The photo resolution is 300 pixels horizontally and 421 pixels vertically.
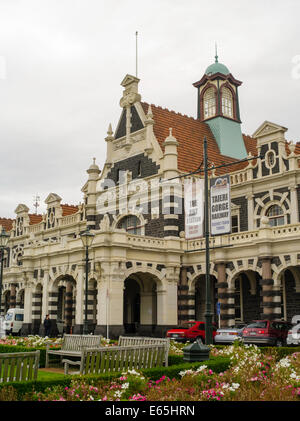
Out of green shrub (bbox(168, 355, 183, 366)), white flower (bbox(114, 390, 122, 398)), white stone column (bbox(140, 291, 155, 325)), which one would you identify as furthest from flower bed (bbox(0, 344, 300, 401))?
white stone column (bbox(140, 291, 155, 325))

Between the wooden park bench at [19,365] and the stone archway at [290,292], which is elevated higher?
the stone archway at [290,292]

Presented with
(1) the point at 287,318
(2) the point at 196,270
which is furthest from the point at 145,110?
(1) the point at 287,318

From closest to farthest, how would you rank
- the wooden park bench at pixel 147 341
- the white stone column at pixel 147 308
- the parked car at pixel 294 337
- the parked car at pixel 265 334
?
the wooden park bench at pixel 147 341 < the parked car at pixel 294 337 < the parked car at pixel 265 334 < the white stone column at pixel 147 308

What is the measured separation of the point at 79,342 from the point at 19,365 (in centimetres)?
701

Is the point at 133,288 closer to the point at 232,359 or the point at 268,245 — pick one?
the point at 268,245

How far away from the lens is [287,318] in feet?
105

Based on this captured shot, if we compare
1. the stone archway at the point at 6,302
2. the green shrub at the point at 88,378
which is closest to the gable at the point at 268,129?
the green shrub at the point at 88,378

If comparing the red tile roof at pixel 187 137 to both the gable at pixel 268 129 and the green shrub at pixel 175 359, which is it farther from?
the green shrub at pixel 175 359

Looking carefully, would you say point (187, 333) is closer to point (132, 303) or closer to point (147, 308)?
point (147, 308)

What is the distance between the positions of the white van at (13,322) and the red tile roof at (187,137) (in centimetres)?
1998

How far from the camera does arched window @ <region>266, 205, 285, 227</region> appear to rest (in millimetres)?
33925

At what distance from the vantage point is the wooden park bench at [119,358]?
11.6m
